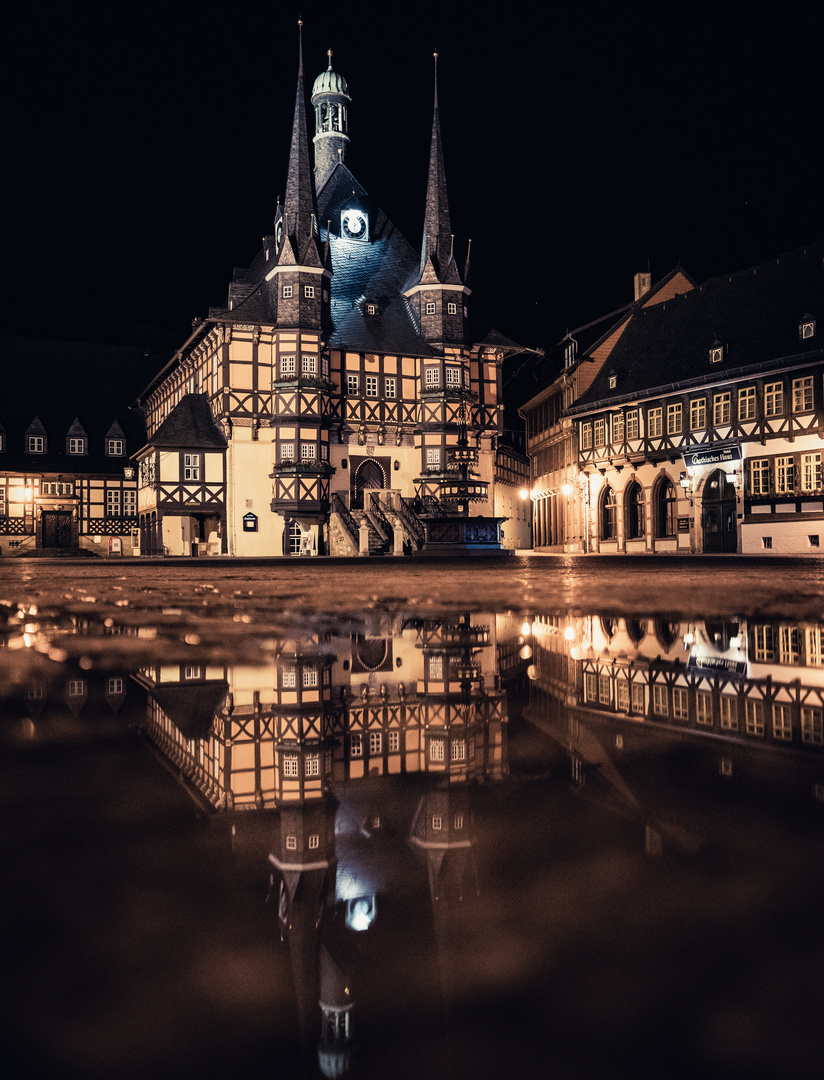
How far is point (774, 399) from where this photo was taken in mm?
36719

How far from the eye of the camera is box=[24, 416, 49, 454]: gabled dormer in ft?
180

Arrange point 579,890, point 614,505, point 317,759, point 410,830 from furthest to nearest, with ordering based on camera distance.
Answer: point 614,505 < point 317,759 < point 410,830 < point 579,890

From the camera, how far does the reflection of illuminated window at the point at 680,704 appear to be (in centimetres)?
287

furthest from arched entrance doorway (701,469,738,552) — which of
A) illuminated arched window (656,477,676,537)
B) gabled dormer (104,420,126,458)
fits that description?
gabled dormer (104,420,126,458)

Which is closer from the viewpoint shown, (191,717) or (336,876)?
(336,876)

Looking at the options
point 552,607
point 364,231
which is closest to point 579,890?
point 552,607

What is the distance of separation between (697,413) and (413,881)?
1633 inches

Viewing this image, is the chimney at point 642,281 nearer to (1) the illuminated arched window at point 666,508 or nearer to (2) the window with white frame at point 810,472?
(1) the illuminated arched window at point 666,508

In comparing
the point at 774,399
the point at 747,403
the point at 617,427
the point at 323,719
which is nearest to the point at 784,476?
the point at 774,399

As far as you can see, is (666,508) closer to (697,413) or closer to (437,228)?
(697,413)

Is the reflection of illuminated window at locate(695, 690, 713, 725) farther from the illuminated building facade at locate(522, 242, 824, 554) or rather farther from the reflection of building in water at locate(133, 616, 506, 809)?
the illuminated building facade at locate(522, 242, 824, 554)

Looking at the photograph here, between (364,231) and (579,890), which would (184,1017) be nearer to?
(579,890)

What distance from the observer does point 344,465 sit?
4281cm

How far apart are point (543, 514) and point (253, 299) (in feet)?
85.9
